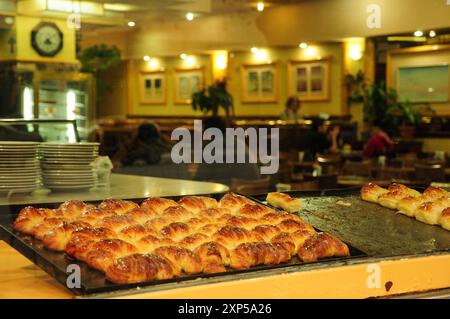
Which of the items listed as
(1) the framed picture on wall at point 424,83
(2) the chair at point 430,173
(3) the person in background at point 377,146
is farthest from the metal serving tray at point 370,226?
(1) the framed picture on wall at point 424,83

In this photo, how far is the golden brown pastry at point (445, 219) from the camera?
75.3 inches

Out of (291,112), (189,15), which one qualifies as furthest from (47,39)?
(291,112)

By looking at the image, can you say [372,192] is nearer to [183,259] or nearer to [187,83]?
[183,259]

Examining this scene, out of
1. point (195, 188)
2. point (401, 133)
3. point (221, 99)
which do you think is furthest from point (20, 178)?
point (401, 133)

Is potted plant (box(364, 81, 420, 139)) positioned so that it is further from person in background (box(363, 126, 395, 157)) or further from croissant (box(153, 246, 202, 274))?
croissant (box(153, 246, 202, 274))

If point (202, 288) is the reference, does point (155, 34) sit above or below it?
above

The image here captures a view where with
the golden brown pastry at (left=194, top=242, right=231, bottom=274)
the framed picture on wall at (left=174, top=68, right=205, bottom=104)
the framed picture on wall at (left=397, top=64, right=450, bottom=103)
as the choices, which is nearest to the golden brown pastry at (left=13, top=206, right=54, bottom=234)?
the golden brown pastry at (left=194, top=242, right=231, bottom=274)

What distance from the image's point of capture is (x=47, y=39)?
5348 mm

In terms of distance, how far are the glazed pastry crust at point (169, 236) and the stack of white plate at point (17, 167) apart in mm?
876

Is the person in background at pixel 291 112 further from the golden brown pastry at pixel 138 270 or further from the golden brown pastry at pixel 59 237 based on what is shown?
the golden brown pastry at pixel 138 270

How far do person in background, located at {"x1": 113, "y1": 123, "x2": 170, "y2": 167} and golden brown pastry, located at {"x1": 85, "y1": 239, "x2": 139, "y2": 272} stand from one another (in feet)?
10.0

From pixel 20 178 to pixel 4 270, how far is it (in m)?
1.20

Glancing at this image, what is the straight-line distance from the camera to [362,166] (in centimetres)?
646
